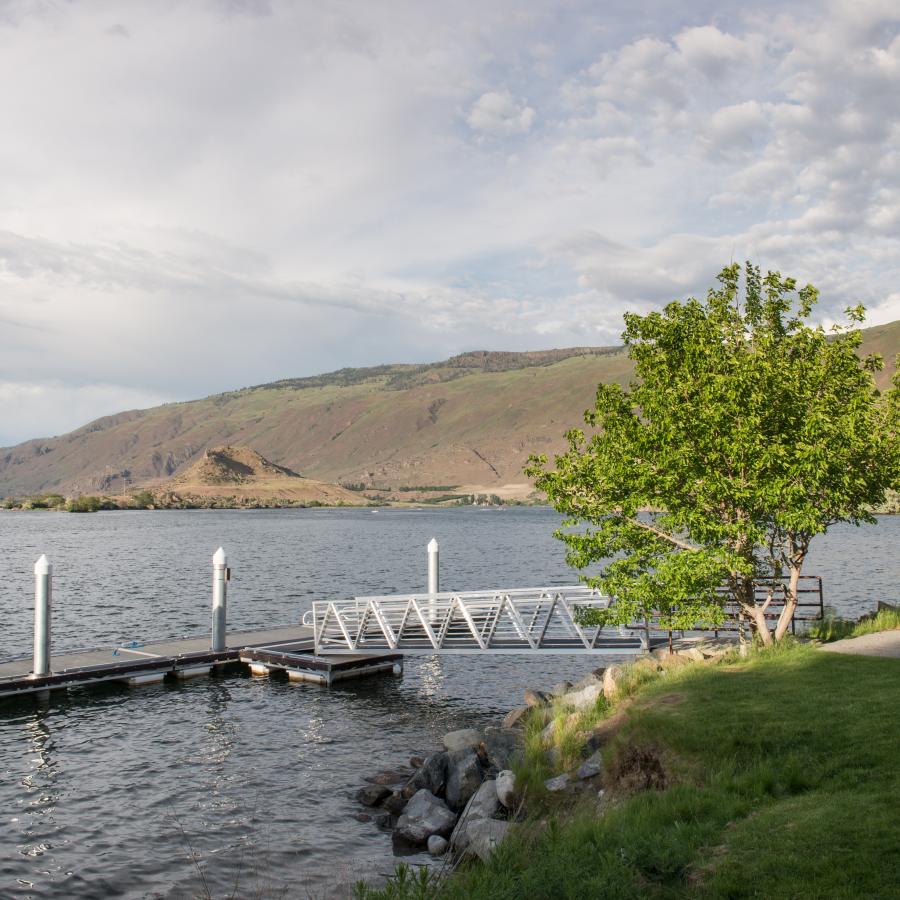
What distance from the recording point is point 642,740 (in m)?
11.9

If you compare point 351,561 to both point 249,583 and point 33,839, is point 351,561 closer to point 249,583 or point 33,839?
point 249,583

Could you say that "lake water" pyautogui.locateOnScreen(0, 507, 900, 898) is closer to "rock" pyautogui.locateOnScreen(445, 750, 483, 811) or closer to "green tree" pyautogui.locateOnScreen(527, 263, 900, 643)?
"rock" pyautogui.locateOnScreen(445, 750, 483, 811)

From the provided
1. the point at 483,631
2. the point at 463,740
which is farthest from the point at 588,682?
the point at 483,631

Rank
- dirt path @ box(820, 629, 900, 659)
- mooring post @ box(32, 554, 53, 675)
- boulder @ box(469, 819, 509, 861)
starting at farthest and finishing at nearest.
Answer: mooring post @ box(32, 554, 53, 675) → dirt path @ box(820, 629, 900, 659) → boulder @ box(469, 819, 509, 861)

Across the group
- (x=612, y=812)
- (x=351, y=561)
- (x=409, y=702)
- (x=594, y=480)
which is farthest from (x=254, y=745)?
(x=351, y=561)

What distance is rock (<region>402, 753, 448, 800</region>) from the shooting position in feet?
46.8

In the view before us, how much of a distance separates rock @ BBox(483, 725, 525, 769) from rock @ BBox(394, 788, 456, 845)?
1.46 m

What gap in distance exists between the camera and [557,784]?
12.3m

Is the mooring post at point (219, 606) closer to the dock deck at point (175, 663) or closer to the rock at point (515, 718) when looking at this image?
the dock deck at point (175, 663)

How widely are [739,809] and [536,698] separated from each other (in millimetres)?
9769

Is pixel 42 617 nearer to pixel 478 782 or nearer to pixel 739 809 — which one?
pixel 478 782

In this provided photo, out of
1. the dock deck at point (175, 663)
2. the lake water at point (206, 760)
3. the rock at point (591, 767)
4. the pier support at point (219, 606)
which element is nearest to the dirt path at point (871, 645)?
the rock at point (591, 767)

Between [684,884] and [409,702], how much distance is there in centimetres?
1551

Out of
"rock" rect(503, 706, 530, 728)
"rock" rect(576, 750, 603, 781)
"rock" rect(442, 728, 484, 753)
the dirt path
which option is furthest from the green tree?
"rock" rect(576, 750, 603, 781)
